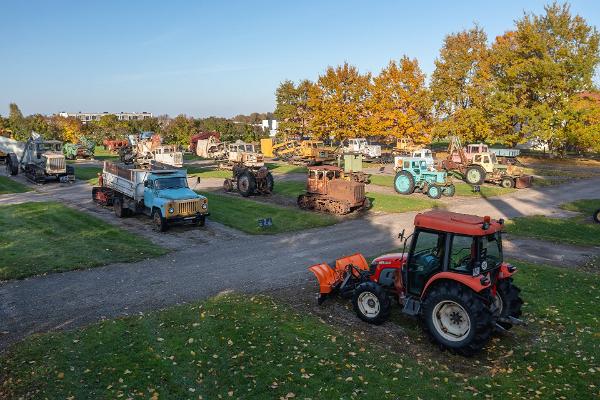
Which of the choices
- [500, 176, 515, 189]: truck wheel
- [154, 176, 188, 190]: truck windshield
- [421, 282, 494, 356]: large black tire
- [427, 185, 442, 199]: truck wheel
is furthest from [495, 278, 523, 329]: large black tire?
[500, 176, 515, 189]: truck wheel

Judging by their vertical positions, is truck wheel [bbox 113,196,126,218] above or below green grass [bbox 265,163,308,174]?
below

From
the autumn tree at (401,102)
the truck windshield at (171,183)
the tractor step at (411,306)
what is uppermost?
the autumn tree at (401,102)

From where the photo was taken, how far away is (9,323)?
1102 centimetres

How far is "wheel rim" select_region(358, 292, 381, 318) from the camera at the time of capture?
34.2 ft

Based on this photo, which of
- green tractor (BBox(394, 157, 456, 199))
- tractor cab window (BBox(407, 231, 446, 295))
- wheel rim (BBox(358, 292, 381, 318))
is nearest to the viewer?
tractor cab window (BBox(407, 231, 446, 295))

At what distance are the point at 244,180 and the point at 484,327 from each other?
2220 cm

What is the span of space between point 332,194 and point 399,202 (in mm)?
4837

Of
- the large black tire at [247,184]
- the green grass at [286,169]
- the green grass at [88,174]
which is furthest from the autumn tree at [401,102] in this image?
the green grass at [88,174]

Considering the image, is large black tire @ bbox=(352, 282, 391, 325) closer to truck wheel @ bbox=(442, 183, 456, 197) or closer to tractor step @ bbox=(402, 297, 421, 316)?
tractor step @ bbox=(402, 297, 421, 316)

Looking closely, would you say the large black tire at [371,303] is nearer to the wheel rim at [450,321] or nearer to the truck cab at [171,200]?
the wheel rim at [450,321]

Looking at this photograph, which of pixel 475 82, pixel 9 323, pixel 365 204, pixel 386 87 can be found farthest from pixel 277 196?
pixel 475 82

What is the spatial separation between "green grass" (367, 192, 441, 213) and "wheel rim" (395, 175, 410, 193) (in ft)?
2.42

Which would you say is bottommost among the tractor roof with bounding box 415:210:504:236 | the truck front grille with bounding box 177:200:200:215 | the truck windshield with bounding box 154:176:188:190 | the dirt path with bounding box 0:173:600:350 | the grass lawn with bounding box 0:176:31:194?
the dirt path with bounding box 0:173:600:350

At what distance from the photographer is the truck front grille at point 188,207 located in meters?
20.5
